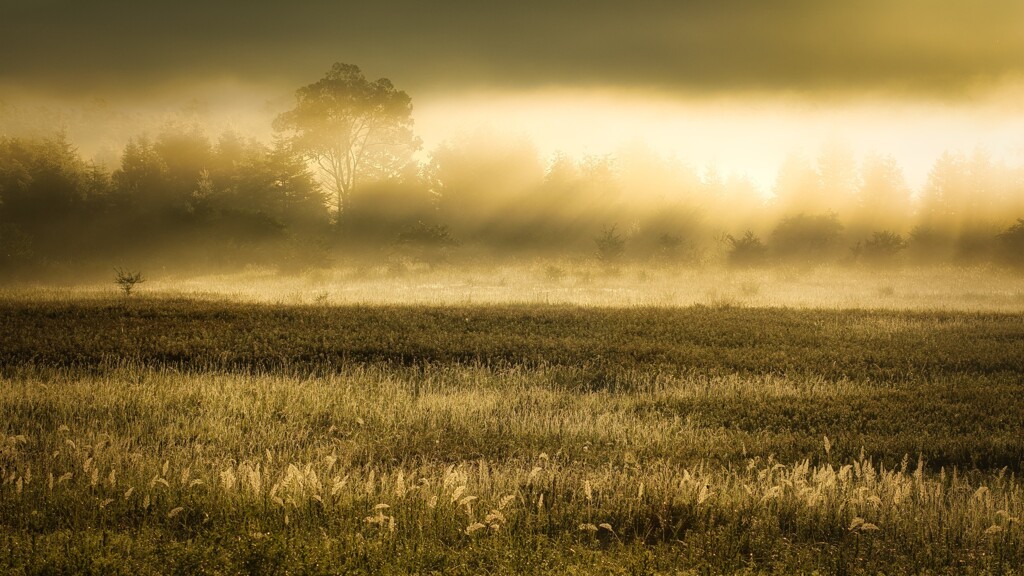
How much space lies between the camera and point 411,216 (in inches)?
2516

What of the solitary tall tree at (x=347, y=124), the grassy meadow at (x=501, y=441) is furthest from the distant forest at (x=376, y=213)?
the grassy meadow at (x=501, y=441)

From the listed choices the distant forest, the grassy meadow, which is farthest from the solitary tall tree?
the grassy meadow

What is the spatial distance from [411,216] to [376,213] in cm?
338

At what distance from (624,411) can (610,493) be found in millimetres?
5033

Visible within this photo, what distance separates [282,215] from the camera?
60.0 metres

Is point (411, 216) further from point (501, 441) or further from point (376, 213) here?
point (501, 441)

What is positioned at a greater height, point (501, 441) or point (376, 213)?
point (376, 213)

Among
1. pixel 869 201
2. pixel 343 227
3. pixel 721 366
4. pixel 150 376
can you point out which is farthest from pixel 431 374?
pixel 869 201

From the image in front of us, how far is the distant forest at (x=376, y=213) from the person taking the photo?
55.5 m

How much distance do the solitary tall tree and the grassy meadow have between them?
39.4m

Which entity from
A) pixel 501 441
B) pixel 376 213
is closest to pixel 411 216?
pixel 376 213

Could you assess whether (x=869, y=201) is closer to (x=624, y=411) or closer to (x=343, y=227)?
(x=343, y=227)

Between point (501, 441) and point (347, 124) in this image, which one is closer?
point (501, 441)

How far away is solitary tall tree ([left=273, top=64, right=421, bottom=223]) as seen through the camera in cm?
6231
